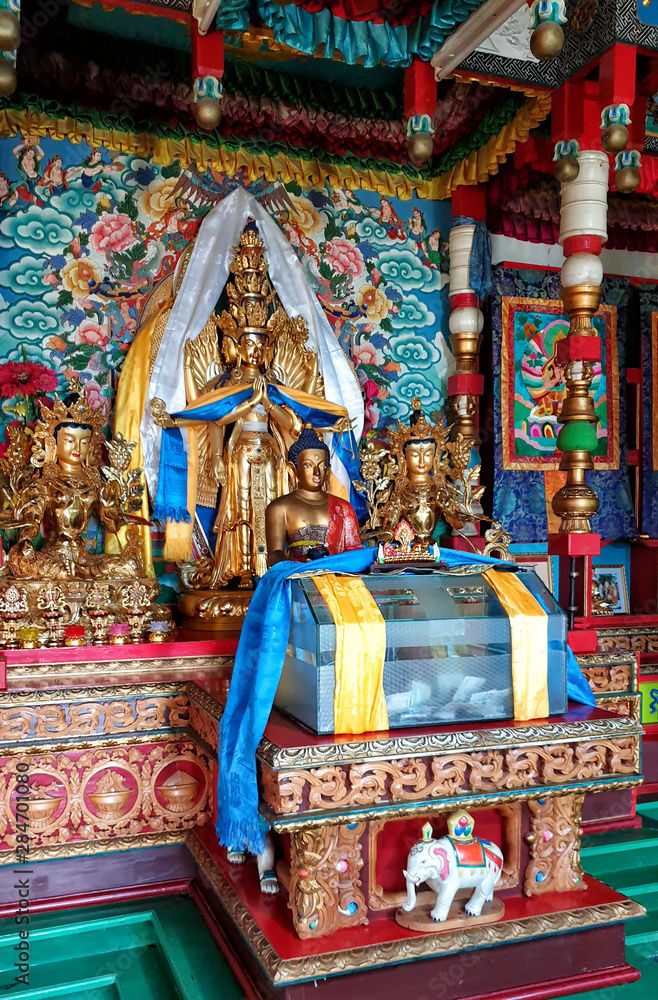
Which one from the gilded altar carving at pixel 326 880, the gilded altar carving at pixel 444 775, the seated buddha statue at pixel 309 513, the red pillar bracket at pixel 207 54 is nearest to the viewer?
the gilded altar carving at pixel 444 775

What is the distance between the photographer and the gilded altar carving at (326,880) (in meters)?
2.43

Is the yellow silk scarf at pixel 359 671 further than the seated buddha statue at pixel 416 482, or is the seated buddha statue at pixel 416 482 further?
the seated buddha statue at pixel 416 482

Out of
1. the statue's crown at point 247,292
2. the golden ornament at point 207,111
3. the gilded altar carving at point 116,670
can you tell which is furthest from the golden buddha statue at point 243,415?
the golden ornament at point 207,111

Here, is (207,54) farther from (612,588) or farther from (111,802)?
(612,588)

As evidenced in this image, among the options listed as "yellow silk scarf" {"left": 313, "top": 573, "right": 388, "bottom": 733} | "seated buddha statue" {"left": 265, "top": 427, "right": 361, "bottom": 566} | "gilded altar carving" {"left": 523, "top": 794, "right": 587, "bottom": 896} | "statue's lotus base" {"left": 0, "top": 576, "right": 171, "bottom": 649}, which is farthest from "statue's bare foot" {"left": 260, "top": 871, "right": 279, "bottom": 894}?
"seated buddha statue" {"left": 265, "top": 427, "right": 361, "bottom": 566}

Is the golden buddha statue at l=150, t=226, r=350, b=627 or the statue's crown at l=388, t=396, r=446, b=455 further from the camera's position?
the statue's crown at l=388, t=396, r=446, b=455

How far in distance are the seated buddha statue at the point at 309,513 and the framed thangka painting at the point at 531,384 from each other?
159cm

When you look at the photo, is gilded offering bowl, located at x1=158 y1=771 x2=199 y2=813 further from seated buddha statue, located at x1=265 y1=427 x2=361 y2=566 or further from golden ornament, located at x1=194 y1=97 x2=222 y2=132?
golden ornament, located at x1=194 y1=97 x2=222 y2=132

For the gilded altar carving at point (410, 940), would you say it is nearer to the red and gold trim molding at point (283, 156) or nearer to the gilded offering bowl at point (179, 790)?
the gilded offering bowl at point (179, 790)

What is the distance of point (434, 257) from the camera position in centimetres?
542

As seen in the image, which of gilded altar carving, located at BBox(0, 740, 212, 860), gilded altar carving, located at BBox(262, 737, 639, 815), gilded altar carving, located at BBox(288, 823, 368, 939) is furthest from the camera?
gilded altar carving, located at BBox(0, 740, 212, 860)

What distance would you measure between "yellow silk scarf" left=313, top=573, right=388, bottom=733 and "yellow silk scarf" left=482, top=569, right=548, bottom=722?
1.50 feet

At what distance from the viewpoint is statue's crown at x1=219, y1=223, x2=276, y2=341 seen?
4648 millimetres

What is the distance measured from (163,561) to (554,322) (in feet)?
10.1
